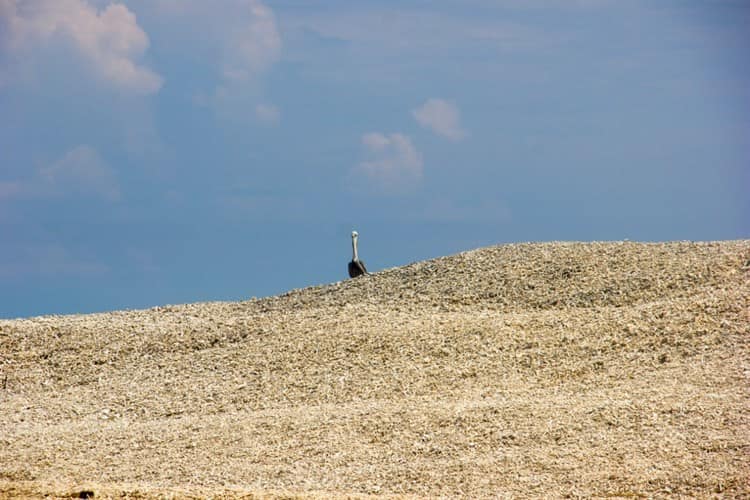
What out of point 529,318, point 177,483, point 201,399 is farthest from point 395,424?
point 529,318

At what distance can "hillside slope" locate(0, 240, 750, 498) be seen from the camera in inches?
261

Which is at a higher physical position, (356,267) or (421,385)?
(356,267)

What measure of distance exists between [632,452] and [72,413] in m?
5.72

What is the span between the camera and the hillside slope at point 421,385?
6629mm

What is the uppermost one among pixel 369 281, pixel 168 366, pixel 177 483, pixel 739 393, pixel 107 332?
pixel 369 281

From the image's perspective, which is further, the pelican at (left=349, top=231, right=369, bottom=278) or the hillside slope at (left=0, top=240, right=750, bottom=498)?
the pelican at (left=349, top=231, right=369, bottom=278)

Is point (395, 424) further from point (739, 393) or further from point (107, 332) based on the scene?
point (107, 332)

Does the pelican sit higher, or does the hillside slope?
the pelican

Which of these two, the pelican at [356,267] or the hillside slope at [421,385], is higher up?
the pelican at [356,267]

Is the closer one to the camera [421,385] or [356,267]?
[421,385]

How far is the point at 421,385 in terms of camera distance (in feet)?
28.7

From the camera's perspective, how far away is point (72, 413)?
375 inches

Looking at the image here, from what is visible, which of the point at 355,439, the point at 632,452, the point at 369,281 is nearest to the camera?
the point at 632,452

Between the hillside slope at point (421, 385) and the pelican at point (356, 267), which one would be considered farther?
the pelican at point (356, 267)
